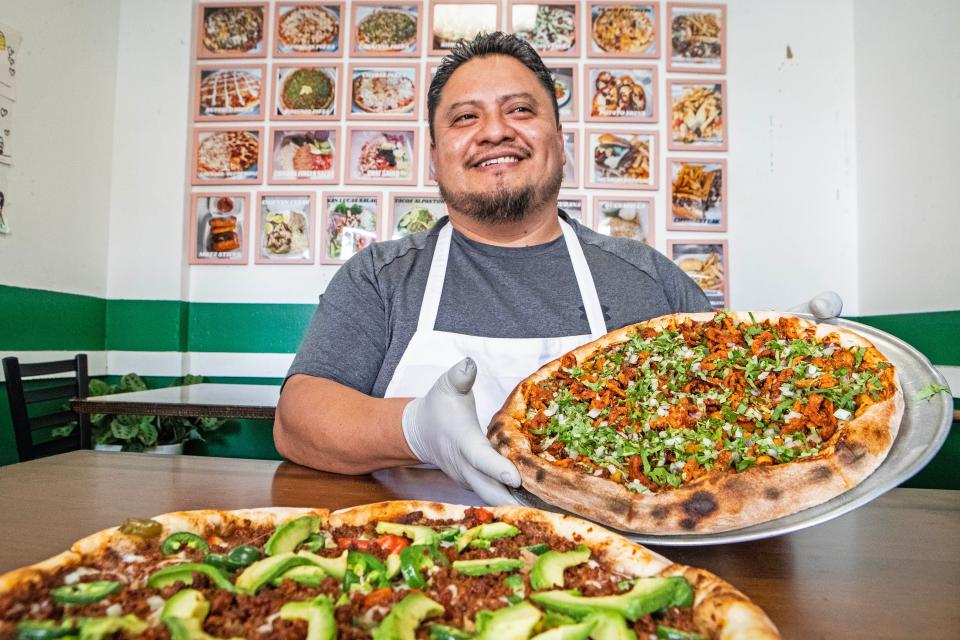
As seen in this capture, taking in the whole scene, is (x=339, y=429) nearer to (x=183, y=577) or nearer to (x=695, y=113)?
(x=183, y=577)

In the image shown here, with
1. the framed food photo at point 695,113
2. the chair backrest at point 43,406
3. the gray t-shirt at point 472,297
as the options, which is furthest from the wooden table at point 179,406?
the framed food photo at point 695,113

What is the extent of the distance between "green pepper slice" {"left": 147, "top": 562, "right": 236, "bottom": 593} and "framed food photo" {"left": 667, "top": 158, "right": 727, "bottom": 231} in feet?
12.2

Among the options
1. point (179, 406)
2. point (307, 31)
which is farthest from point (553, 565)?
point (307, 31)

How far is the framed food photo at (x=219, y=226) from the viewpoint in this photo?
13.3ft

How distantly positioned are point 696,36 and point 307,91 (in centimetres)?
262

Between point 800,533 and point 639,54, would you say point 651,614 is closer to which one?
point 800,533

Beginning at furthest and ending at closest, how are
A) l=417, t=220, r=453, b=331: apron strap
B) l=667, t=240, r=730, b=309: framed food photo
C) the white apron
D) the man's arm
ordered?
l=667, t=240, r=730, b=309: framed food photo
l=417, t=220, r=453, b=331: apron strap
the white apron
the man's arm

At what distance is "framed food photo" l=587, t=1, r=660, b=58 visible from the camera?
13.0 feet

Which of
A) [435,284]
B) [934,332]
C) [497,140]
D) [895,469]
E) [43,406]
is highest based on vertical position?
[497,140]

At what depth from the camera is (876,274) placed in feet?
11.8

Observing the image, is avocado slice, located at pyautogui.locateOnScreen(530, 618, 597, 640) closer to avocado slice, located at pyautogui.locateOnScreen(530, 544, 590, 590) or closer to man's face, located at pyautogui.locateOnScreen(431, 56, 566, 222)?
avocado slice, located at pyautogui.locateOnScreen(530, 544, 590, 590)

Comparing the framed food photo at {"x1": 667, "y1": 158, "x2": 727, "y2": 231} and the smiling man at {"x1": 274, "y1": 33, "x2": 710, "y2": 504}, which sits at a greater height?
the framed food photo at {"x1": 667, "y1": 158, "x2": 727, "y2": 231}

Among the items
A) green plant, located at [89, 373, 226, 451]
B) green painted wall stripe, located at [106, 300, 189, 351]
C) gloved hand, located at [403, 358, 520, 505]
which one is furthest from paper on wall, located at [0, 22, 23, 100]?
gloved hand, located at [403, 358, 520, 505]

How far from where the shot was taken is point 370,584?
72 centimetres
